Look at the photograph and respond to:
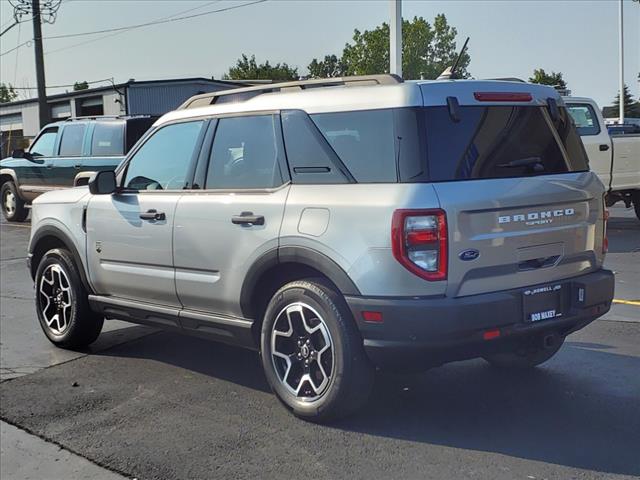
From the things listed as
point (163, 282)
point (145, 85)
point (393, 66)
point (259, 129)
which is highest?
point (145, 85)

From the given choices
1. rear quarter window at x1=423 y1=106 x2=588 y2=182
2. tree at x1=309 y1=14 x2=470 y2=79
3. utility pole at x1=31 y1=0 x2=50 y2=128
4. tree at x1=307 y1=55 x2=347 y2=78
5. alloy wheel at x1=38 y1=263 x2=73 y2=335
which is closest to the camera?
rear quarter window at x1=423 y1=106 x2=588 y2=182

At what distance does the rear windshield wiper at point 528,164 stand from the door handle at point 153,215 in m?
2.36

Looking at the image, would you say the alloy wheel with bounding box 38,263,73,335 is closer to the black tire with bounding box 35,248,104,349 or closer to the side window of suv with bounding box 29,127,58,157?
the black tire with bounding box 35,248,104,349

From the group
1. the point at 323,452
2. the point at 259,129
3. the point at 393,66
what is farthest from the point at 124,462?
the point at 393,66

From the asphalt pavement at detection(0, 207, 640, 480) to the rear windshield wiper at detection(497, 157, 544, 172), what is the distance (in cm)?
147

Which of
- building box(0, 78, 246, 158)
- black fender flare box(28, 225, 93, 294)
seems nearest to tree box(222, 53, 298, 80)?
building box(0, 78, 246, 158)

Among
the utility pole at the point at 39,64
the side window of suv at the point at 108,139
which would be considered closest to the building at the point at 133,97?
the utility pole at the point at 39,64

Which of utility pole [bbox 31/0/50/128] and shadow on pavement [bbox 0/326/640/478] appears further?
utility pole [bbox 31/0/50/128]

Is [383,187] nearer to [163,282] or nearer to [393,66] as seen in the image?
[163,282]

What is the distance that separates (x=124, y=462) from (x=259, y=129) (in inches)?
85.7

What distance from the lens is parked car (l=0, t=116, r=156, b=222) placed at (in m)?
12.9

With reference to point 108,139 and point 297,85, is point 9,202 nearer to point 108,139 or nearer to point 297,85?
point 108,139

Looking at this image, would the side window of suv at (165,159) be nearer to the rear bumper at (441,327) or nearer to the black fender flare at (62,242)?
the black fender flare at (62,242)

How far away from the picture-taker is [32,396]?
16.4 feet
